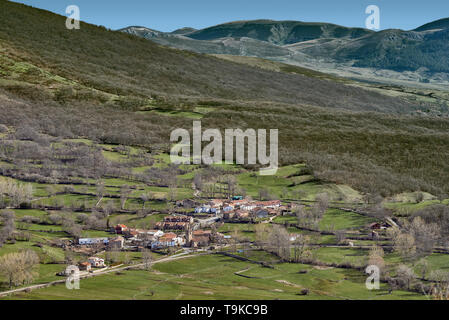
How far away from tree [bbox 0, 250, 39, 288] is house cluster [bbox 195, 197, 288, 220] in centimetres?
2509

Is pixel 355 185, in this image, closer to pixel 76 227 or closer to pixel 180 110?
pixel 76 227

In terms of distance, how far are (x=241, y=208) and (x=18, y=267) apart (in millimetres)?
31119

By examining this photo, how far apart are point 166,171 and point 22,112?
53.6 meters

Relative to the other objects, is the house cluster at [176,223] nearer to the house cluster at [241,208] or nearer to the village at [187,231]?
the village at [187,231]

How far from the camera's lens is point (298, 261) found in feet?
160

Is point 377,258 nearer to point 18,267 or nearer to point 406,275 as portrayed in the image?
point 406,275

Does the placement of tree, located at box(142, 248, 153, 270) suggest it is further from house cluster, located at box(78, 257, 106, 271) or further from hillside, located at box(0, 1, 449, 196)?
hillside, located at box(0, 1, 449, 196)

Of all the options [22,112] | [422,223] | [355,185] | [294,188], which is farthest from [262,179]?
[22,112]

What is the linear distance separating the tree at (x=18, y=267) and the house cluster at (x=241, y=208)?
82.3 feet

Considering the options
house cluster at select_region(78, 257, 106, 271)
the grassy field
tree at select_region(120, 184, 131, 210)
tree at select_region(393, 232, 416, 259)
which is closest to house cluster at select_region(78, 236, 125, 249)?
house cluster at select_region(78, 257, 106, 271)

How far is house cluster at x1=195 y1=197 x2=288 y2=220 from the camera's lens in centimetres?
6338

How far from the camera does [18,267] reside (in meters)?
41.5

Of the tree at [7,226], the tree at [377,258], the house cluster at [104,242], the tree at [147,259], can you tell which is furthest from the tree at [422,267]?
the tree at [7,226]

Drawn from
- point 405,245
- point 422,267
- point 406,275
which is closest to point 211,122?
point 405,245
